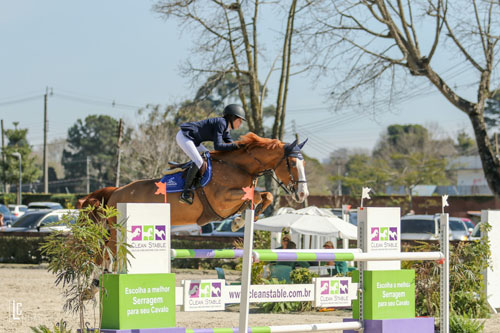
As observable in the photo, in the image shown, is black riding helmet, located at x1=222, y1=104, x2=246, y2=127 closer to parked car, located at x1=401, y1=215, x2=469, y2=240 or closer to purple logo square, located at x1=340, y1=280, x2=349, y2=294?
purple logo square, located at x1=340, y1=280, x2=349, y2=294

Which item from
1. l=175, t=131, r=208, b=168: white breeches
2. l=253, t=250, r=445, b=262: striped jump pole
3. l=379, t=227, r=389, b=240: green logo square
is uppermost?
l=175, t=131, r=208, b=168: white breeches

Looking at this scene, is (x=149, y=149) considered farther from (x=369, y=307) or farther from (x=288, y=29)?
(x=369, y=307)

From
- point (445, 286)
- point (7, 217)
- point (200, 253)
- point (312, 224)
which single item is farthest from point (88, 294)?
point (7, 217)

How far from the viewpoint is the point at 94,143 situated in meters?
66.8

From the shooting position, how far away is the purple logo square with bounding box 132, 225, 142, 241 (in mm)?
4698

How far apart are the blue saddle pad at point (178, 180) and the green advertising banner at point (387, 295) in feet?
5.38

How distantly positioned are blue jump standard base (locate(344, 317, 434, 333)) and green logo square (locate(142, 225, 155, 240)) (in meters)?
2.10

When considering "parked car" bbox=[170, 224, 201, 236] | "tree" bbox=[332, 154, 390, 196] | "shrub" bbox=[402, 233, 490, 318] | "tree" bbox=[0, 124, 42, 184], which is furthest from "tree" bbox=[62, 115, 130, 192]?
"shrub" bbox=[402, 233, 490, 318]

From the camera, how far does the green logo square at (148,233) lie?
4.75 m

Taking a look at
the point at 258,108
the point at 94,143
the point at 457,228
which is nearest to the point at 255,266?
the point at 258,108

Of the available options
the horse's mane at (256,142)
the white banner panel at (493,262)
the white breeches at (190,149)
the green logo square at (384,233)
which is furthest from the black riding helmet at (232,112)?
the white banner panel at (493,262)

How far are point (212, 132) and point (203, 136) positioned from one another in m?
0.11

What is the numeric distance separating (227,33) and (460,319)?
40.1ft

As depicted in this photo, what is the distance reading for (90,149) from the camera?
67188 millimetres
